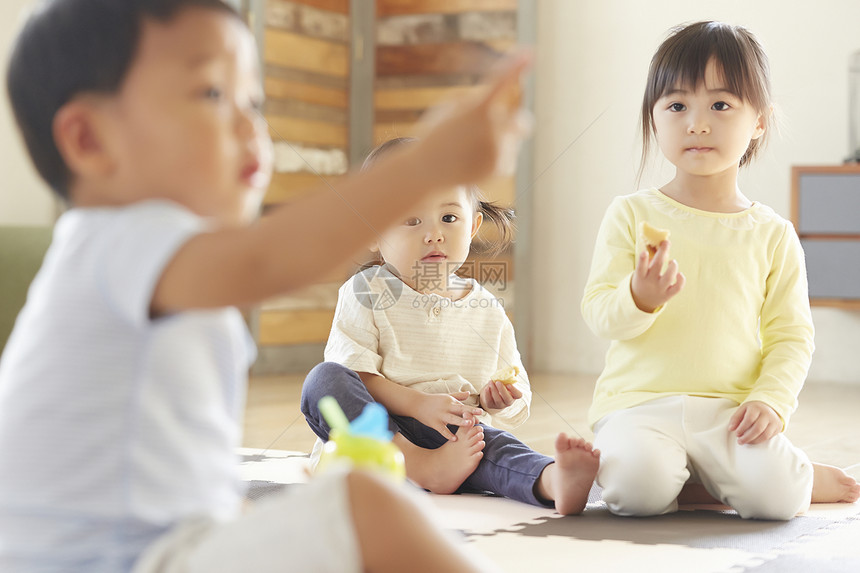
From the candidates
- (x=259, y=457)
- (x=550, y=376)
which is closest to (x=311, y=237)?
(x=259, y=457)

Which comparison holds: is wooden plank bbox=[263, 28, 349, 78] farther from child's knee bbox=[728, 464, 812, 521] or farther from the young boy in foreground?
the young boy in foreground

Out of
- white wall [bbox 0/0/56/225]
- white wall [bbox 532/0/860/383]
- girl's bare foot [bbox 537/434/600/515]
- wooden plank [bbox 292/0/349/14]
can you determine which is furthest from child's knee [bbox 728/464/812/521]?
white wall [bbox 0/0/56/225]

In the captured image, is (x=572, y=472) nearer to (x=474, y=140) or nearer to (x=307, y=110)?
(x=474, y=140)

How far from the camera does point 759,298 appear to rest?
1.18 m

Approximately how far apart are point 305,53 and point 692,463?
118 cm

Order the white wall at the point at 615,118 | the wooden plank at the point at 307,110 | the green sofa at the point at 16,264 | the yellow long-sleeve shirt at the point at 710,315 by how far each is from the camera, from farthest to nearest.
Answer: the white wall at the point at 615,118
the green sofa at the point at 16,264
the wooden plank at the point at 307,110
the yellow long-sleeve shirt at the point at 710,315

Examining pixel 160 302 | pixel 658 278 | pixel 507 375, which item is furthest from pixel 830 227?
pixel 160 302

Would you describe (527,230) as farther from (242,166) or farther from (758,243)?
(242,166)

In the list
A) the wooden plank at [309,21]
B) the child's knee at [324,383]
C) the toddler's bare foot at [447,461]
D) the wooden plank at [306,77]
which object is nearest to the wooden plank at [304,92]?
the wooden plank at [306,77]

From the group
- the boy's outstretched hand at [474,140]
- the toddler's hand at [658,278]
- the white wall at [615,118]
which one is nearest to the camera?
the boy's outstretched hand at [474,140]

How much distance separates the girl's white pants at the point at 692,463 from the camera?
106cm

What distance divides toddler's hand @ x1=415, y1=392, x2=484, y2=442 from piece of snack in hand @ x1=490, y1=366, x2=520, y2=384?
5cm

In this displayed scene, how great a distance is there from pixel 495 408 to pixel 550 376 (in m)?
1.50

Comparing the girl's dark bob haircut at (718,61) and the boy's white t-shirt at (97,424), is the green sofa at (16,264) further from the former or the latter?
the boy's white t-shirt at (97,424)
